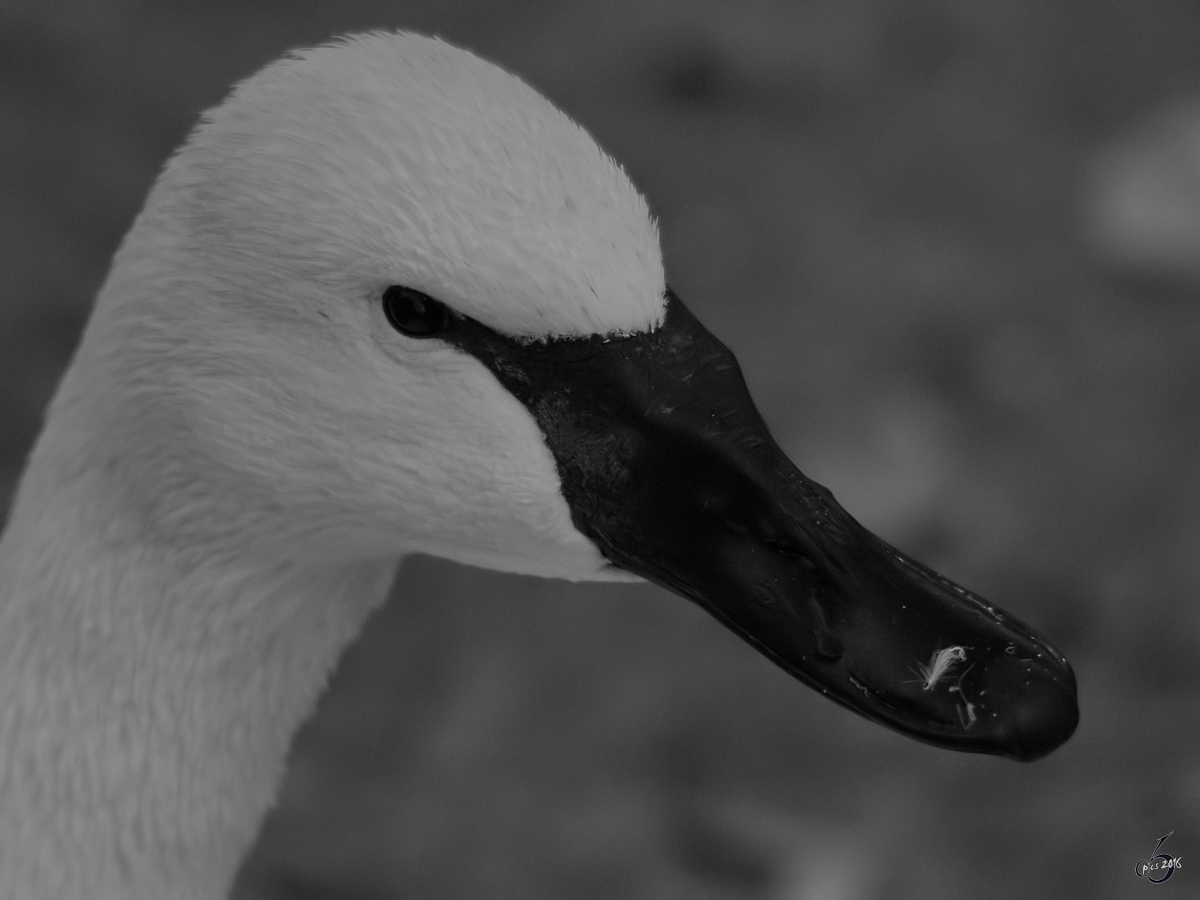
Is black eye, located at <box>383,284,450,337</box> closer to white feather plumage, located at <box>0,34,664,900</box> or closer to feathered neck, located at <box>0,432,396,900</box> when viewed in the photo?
white feather plumage, located at <box>0,34,664,900</box>

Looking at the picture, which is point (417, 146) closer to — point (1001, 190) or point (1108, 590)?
point (1108, 590)

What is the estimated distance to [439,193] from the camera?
4.93 ft

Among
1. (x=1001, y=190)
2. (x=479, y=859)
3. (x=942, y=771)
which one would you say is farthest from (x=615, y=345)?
Answer: (x=1001, y=190)

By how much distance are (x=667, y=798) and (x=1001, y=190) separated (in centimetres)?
225

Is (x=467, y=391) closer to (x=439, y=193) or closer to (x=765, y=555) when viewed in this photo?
(x=439, y=193)

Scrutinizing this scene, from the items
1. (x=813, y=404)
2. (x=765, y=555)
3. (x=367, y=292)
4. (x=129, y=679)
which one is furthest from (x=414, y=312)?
(x=813, y=404)

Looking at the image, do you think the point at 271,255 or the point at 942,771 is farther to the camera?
the point at 942,771

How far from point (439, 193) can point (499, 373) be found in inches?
7.6

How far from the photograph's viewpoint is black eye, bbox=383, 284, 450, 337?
60.2 inches

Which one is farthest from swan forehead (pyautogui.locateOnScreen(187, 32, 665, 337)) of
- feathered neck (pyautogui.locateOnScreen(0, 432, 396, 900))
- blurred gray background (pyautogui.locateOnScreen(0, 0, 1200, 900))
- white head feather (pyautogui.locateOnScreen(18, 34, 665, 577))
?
blurred gray background (pyautogui.locateOnScreen(0, 0, 1200, 900))

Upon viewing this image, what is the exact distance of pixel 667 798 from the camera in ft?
12.0

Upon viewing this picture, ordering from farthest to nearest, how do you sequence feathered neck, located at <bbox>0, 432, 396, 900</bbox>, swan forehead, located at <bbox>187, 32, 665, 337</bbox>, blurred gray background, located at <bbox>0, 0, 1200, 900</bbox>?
blurred gray background, located at <bbox>0, 0, 1200, 900</bbox> → feathered neck, located at <bbox>0, 432, 396, 900</bbox> → swan forehead, located at <bbox>187, 32, 665, 337</bbox>

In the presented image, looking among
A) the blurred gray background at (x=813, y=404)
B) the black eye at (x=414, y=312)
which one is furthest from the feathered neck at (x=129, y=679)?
the blurred gray background at (x=813, y=404)

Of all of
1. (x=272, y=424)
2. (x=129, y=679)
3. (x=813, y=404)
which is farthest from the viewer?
(x=813, y=404)
